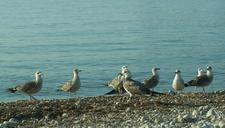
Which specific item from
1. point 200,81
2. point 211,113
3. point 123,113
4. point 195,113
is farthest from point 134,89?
point 211,113

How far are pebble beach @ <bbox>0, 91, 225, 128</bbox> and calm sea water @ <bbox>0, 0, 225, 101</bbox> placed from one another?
9071 millimetres

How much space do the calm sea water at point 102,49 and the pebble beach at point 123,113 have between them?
907 centimetres

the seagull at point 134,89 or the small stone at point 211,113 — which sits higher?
the seagull at point 134,89

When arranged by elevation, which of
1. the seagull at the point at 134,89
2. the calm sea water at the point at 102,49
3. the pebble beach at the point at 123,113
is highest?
the calm sea water at the point at 102,49

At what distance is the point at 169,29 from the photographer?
57438mm

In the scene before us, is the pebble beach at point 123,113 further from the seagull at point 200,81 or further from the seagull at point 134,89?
the seagull at point 200,81

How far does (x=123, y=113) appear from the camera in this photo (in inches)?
604

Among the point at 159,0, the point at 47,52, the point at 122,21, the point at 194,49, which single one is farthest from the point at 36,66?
the point at 159,0

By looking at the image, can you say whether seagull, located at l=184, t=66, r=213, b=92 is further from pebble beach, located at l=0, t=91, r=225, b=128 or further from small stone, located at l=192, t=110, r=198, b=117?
small stone, located at l=192, t=110, r=198, b=117

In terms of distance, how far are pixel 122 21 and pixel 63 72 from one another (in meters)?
33.1

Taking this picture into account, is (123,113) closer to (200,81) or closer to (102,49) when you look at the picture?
(200,81)

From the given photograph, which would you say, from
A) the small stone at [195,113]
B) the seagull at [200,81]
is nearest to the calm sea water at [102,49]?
the seagull at [200,81]

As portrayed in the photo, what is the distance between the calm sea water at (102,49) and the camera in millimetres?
31828

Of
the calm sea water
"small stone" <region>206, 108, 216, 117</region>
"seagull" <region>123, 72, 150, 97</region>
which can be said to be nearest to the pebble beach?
"small stone" <region>206, 108, 216, 117</region>
